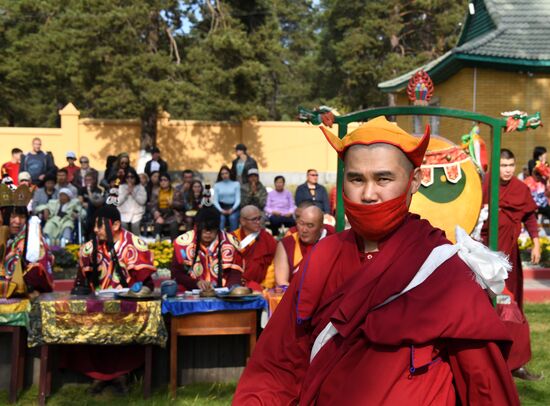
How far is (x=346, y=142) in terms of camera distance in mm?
2568

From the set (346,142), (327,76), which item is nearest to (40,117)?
(327,76)

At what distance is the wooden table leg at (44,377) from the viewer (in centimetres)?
606

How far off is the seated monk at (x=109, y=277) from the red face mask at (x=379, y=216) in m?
4.21

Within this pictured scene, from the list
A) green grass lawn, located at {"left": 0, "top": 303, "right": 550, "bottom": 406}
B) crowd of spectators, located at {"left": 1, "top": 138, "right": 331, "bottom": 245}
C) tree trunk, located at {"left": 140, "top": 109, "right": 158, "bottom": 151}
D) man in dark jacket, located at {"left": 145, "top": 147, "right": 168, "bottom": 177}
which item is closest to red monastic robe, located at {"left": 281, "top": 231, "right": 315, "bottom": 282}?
green grass lawn, located at {"left": 0, "top": 303, "right": 550, "bottom": 406}

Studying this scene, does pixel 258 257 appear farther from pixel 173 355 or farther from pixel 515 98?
pixel 515 98

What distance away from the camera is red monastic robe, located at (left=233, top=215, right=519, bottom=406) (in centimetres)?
225

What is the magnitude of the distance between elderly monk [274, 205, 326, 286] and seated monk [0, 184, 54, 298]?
1.97 meters

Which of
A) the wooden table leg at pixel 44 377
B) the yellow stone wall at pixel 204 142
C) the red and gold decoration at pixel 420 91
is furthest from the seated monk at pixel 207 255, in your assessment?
the yellow stone wall at pixel 204 142

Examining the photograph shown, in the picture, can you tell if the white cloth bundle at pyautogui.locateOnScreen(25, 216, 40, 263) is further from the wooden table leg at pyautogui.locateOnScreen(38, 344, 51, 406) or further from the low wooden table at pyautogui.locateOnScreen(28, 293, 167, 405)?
the wooden table leg at pyautogui.locateOnScreen(38, 344, 51, 406)

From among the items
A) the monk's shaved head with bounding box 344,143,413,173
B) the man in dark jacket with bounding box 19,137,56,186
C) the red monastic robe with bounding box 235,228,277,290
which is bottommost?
the red monastic robe with bounding box 235,228,277,290

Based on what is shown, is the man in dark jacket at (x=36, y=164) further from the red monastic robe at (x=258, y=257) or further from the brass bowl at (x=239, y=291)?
the brass bowl at (x=239, y=291)

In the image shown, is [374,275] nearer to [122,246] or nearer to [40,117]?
[122,246]

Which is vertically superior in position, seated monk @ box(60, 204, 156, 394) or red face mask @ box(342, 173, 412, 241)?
red face mask @ box(342, 173, 412, 241)

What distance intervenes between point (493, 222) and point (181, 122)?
22380mm
